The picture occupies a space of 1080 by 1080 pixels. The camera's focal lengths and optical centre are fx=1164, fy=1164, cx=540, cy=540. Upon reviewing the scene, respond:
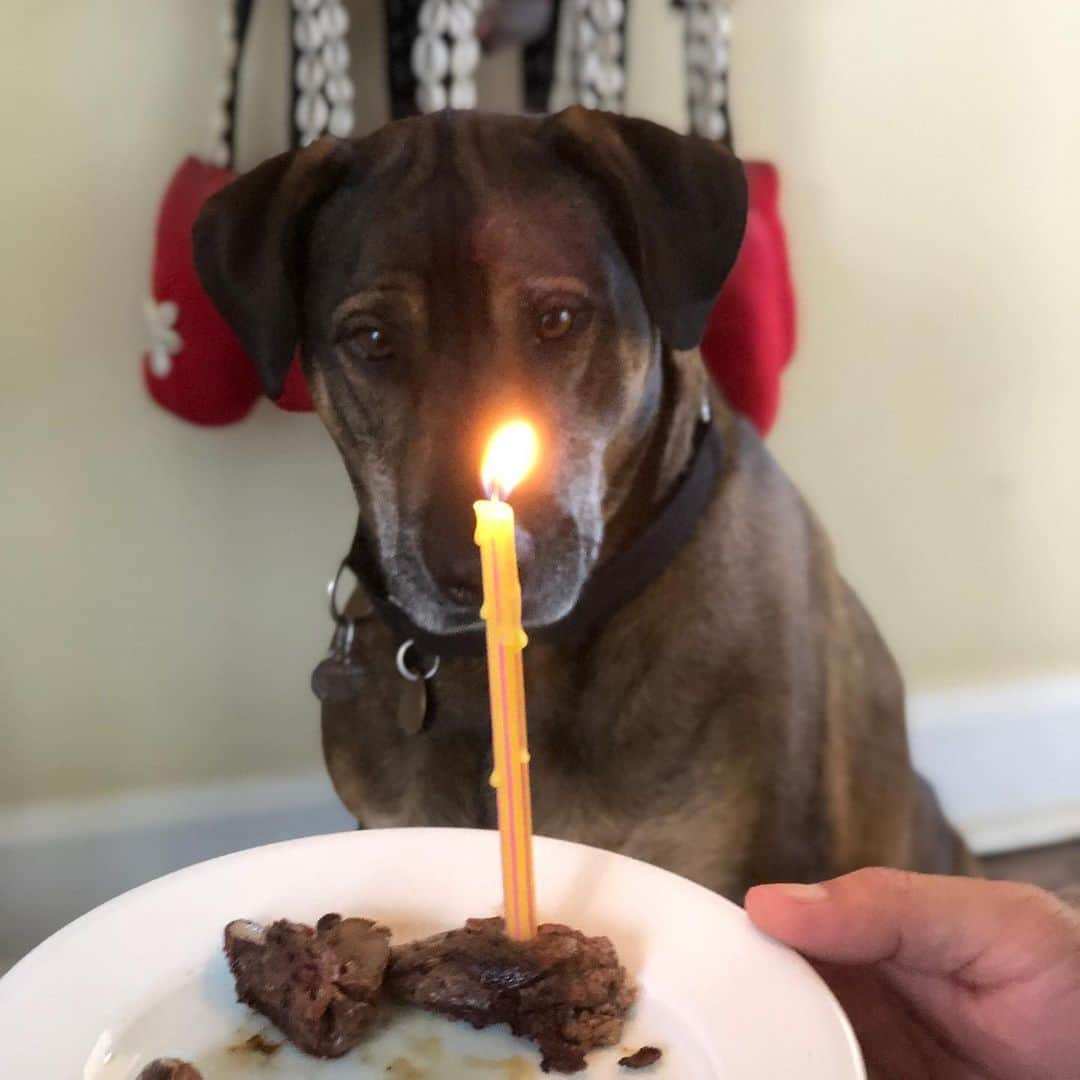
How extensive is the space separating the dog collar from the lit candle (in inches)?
21.3

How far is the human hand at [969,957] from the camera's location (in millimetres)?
675

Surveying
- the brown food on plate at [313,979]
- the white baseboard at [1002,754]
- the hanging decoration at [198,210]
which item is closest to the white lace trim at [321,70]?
the hanging decoration at [198,210]

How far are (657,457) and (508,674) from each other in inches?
25.6

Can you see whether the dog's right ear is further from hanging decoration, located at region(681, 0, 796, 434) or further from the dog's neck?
hanging decoration, located at region(681, 0, 796, 434)

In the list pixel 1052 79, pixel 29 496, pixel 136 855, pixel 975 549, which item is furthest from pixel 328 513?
pixel 1052 79

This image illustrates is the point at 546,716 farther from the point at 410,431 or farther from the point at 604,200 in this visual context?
the point at 604,200

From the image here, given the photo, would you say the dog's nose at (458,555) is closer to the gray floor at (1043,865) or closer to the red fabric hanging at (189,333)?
the red fabric hanging at (189,333)

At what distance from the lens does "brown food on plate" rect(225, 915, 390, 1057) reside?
535 mm

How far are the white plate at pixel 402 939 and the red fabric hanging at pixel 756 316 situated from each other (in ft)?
2.88

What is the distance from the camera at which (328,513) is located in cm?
164

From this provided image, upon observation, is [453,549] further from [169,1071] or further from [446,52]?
[446,52]

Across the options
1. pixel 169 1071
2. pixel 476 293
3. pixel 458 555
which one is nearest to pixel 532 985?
pixel 169 1071

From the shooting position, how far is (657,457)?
3.67 feet

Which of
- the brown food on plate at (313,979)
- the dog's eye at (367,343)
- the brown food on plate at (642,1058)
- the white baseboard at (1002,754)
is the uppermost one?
the dog's eye at (367,343)
